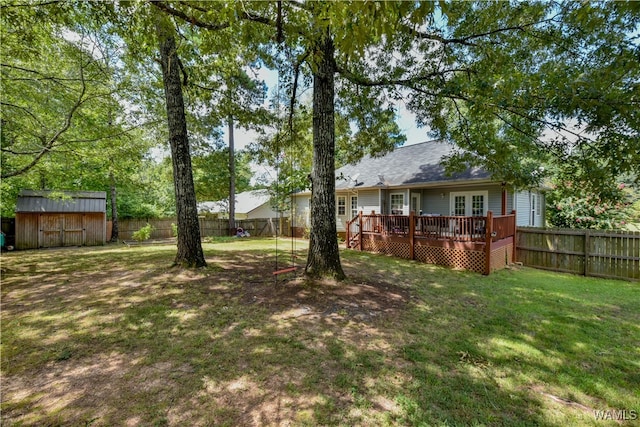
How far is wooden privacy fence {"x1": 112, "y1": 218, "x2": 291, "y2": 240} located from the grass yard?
44.8 feet

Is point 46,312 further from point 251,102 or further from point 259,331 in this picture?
point 251,102

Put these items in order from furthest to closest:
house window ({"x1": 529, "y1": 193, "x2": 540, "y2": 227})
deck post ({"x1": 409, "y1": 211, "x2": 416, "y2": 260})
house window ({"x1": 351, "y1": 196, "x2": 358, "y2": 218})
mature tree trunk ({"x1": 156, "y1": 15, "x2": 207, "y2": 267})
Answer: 1. house window ({"x1": 351, "y1": 196, "x2": 358, "y2": 218})
2. house window ({"x1": 529, "y1": 193, "x2": 540, "y2": 227})
3. deck post ({"x1": 409, "y1": 211, "x2": 416, "y2": 260})
4. mature tree trunk ({"x1": 156, "y1": 15, "x2": 207, "y2": 267})

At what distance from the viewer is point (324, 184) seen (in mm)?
5684

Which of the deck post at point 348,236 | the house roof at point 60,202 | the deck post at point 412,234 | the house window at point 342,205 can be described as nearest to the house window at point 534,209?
the deck post at point 412,234

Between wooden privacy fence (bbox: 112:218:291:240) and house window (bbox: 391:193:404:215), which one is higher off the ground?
house window (bbox: 391:193:404:215)

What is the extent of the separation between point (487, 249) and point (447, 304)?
3974 mm

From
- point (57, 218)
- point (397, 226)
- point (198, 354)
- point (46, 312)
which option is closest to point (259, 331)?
point (198, 354)

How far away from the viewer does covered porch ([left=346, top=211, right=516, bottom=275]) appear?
8.50 metres

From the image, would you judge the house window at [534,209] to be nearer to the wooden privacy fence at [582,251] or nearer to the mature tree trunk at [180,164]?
the wooden privacy fence at [582,251]

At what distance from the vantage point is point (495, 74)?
5.89 metres

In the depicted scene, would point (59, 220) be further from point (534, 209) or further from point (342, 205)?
point (534, 209)

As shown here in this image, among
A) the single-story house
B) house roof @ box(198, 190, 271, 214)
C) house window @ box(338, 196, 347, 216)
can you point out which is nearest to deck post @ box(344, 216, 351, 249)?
the single-story house

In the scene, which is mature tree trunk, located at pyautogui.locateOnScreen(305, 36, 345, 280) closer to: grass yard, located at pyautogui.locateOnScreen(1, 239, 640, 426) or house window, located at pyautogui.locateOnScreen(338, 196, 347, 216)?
grass yard, located at pyautogui.locateOnScreen(1, 239, 640, 426)

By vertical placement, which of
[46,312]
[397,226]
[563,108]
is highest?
[563,108]
